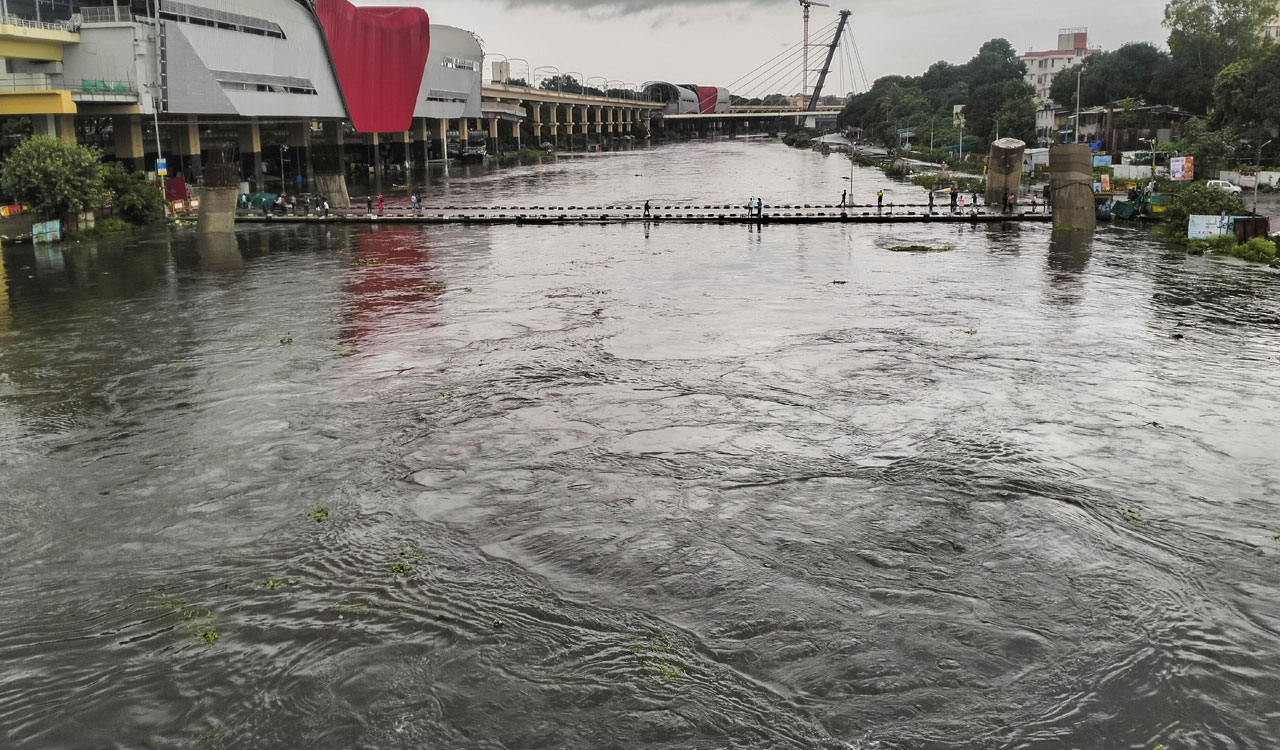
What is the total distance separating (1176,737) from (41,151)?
59.1 m

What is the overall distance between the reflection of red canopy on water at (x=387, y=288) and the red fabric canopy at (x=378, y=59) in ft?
154

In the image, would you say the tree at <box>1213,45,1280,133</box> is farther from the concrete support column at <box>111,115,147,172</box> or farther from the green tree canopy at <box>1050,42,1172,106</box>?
the concrete support column at <box>111,115,147,172</box>

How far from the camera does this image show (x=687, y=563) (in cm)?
1581

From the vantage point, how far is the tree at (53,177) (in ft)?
177

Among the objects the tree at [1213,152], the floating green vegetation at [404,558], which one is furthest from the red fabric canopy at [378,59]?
the floating green vegetation at [404,558]

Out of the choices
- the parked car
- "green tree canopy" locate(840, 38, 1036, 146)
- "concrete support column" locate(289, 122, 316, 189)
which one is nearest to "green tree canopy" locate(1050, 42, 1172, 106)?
"green tree canopy" locate(840, 38, 1036, 146)

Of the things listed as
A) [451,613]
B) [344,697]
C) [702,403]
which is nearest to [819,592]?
[451,613]

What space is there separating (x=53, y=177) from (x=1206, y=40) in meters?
121

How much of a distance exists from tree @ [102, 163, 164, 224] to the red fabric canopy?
35155mm

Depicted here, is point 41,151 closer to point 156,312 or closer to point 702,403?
point 156,312

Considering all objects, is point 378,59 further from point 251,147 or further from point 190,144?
point 190,144

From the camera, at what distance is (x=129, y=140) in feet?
231

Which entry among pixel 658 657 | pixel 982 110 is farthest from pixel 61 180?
pixel 982 110

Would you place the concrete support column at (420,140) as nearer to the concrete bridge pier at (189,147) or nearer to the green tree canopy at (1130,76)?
the concrete bridge pier at (189,147)
